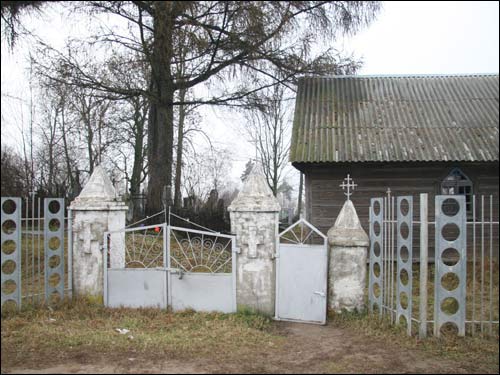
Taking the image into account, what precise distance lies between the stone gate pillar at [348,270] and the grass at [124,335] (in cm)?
129

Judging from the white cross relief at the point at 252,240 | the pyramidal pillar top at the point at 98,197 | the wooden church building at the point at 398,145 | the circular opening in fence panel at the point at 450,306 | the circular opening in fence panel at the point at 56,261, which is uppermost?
the wooden church building at the point at 398,145

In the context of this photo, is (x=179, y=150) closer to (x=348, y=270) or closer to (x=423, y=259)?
(x=348, y=270)

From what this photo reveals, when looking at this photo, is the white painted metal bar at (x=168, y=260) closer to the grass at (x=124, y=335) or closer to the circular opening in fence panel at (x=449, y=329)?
the grass at (x=124, y=335)

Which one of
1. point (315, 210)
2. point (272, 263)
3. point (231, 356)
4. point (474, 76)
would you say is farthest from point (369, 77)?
point (231, 356)

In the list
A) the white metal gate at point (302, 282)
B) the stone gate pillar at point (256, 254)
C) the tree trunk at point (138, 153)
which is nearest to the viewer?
the white metal gate at point (302, 282)

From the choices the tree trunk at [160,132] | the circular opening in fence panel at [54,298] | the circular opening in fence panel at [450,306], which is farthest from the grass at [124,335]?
the tree trunk at [160,132]

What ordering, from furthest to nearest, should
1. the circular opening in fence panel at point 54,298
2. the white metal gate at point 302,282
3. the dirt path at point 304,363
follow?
the circular opening in fence panel at point 54,298, the white metal gate at point 302,282, the dirt path at point 304,363

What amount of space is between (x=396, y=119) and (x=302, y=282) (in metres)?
7.90

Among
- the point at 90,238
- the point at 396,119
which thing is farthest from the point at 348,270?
the point at 396,119

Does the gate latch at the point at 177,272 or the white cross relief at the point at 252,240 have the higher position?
the white cross relief at the point at 252,240

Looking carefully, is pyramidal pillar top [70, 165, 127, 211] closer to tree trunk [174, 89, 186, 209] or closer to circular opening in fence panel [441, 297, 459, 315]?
circular opening in fence panel [441, 297, 459, 315]

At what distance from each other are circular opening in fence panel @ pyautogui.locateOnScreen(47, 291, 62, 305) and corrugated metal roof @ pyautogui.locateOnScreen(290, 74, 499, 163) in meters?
6.98

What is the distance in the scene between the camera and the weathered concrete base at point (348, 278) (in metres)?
7.70

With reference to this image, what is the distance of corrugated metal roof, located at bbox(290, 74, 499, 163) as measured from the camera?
41.0 ft
